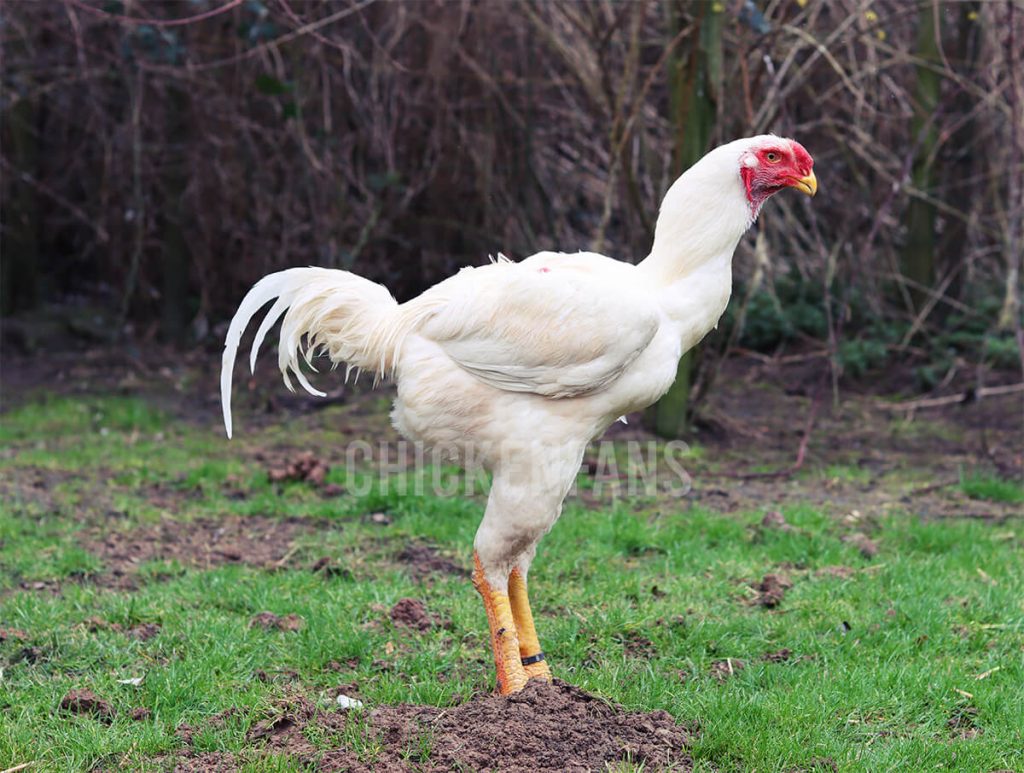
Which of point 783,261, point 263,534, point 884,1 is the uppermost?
point 884,1

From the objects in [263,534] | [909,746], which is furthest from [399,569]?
[909,746]

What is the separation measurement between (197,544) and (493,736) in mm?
2815

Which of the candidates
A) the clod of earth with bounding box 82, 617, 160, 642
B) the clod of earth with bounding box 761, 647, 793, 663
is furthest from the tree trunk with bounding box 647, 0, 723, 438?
the clod of earth with bounding box 82, 617, 160, 642

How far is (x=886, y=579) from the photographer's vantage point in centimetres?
521

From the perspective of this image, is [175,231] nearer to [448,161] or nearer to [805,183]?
[448,161]

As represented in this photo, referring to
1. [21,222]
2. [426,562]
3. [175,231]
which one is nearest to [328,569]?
[426,562]

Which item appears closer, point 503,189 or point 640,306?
point 640,306

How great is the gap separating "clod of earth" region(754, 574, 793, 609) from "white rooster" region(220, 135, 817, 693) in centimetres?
138

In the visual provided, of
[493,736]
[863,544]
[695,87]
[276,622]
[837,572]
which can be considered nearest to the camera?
[493,736]

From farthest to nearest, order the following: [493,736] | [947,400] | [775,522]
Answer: [947,400], [775,522], [493,736]

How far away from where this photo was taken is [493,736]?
3498mm

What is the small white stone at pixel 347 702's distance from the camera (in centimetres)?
387

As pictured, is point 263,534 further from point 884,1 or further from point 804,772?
point 884,1

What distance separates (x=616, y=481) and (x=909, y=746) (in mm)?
3521
